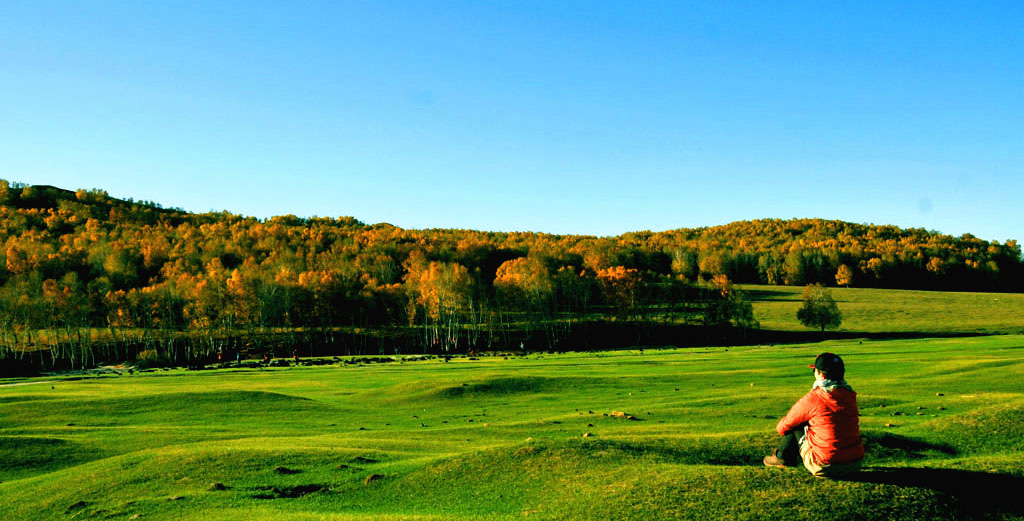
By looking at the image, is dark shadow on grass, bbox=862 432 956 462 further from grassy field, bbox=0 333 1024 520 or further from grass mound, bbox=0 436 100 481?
grass mound, bbox=0 436 100 481

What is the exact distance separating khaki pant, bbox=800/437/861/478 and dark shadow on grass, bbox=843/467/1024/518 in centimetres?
22

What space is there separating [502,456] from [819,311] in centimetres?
12317

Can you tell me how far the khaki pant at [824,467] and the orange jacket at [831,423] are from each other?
8 cm

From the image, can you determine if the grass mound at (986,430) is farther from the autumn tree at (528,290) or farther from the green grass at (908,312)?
the autumn tree at (528,290)

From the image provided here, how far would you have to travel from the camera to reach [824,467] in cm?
1118

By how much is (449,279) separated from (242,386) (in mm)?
81803

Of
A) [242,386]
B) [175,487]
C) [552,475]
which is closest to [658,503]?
[552,475]

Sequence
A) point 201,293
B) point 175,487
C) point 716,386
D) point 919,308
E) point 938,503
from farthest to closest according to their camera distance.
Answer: point 919,308
point 201,293
point 716,386
point 175,487
point 938,503

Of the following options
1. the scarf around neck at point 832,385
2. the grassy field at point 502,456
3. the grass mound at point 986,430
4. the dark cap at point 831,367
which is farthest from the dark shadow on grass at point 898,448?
the dark cap at point 831,367

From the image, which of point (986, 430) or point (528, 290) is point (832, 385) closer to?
point (986, 430)

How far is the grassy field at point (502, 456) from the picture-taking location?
11180 mm

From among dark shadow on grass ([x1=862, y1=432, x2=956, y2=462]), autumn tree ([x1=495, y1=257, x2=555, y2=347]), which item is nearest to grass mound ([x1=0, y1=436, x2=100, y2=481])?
dark shadow on grass ([x1=862, y1=432, x2=956, y2=462])

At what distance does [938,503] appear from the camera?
34.0 feet

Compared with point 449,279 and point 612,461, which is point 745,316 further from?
point 612,461
